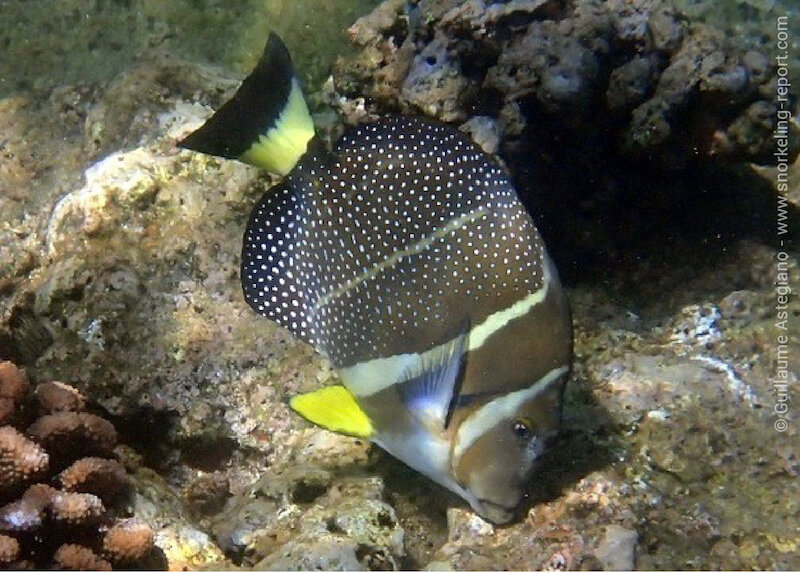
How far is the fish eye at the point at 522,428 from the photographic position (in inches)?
89.6

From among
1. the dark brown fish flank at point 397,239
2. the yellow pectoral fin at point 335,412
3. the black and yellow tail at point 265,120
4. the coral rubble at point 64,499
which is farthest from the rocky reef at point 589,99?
the coral rubble at point 64,499

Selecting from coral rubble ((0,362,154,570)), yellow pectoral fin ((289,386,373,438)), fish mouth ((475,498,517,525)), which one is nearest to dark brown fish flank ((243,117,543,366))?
yellow pectoral fin ((289,386,373,438))

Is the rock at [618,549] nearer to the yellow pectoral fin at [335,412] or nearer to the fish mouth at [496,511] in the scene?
the fish mouth at [496,511]

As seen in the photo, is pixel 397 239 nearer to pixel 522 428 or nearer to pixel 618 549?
pixel 522 428

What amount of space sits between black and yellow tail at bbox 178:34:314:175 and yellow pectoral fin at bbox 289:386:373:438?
885 millimetres

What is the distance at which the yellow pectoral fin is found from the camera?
257cm

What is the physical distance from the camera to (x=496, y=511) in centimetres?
243

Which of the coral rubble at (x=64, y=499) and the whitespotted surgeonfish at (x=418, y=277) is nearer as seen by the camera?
the whitespotted surgeonfish at (x=418, y=277)

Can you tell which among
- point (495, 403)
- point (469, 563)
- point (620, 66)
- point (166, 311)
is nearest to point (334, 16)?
point (620, 66)

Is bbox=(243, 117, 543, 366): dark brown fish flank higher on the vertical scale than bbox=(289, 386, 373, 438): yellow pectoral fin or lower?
higher

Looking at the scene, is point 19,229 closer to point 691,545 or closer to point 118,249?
point 118,249

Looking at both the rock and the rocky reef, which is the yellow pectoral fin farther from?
the rocky reef

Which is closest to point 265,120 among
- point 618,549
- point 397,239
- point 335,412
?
point 397,239

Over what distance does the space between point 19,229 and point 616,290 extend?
126 inches
